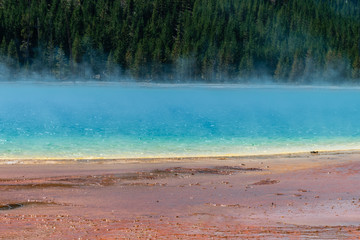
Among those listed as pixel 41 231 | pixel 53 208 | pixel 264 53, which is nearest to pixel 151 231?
pixel 41 231

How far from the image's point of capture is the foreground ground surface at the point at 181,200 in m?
8.81

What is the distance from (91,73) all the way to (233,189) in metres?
91.4

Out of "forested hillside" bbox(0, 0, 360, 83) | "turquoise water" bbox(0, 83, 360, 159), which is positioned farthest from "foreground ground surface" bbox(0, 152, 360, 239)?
"forested hillside" bbox(0, 0, 360, 83)

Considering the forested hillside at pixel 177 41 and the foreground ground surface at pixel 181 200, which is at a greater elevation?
the forested hillside at pixel 177 41

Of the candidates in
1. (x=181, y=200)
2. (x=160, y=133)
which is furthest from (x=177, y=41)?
(x=181, y=200)

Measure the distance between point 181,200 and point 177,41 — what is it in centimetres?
10213

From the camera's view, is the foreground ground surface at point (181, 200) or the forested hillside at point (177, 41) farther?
the forested hillside at point (177, 41)

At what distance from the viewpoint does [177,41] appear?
112m

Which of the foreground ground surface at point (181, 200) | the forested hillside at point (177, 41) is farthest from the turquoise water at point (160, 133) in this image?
the forested hillside at point (177, 41)

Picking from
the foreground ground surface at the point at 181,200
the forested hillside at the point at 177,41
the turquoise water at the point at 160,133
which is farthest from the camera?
the forested hillside at the point at 177,41

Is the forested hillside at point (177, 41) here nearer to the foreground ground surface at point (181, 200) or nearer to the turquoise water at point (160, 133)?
the turquoise water at point (160, 133)

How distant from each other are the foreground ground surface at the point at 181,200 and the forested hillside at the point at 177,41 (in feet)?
282

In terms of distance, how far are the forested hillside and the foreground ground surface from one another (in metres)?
86.0

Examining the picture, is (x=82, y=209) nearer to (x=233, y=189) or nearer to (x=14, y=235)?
(x=14, y=235)
